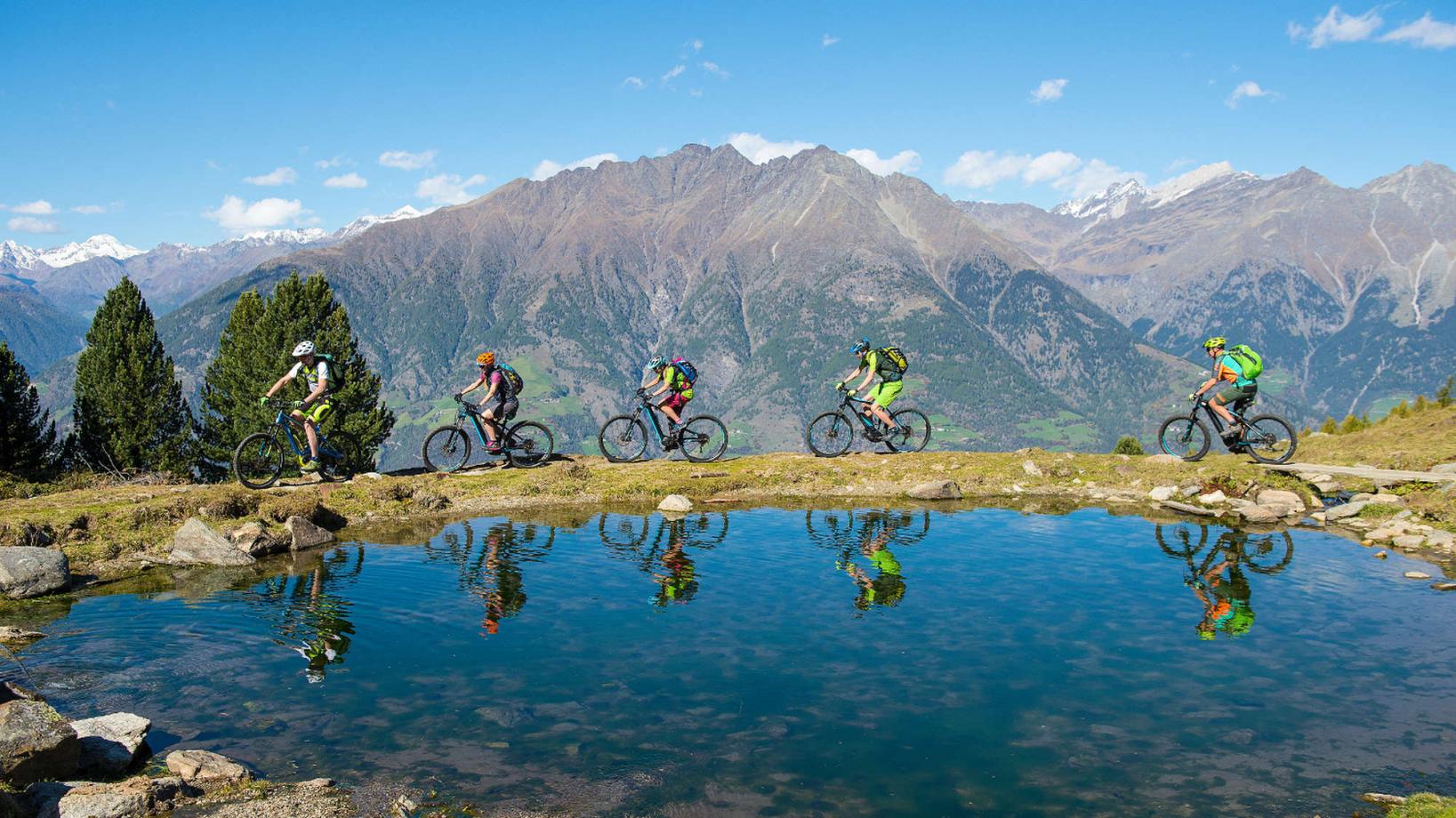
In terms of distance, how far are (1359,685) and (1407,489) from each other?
16.7 metres

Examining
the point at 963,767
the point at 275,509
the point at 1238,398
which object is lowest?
the point at 963,767

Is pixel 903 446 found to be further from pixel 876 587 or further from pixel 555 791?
pixel 555 791

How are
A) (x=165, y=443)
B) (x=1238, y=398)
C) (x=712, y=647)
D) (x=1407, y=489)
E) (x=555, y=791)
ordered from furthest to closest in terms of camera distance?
(x=165, y=443)
(x=1238, y=398)
(x=1407, y=489)
(x=712, y=647)
(x=555, y=791)

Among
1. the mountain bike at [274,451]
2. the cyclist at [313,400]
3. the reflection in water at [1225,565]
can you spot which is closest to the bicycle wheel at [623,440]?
the mountain bike at [274,451]

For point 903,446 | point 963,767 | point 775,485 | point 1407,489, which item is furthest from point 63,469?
point 1407,489

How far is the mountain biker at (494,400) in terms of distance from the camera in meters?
28.8

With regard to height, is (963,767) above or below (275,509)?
below

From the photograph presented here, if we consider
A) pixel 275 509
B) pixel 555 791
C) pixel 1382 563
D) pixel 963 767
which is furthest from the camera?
→ pixel 275 509

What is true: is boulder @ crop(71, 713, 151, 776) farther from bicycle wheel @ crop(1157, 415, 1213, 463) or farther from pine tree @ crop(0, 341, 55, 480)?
pine tree @ crop(0, 341, 55, 480)

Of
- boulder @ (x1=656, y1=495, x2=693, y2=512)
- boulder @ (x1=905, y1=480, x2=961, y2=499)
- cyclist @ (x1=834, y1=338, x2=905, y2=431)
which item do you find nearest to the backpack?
boulder @ (x1=905, y1=480, x2=961, y2=499)

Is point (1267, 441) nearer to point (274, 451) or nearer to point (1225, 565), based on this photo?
point (1225, 565)

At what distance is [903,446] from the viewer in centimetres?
3441

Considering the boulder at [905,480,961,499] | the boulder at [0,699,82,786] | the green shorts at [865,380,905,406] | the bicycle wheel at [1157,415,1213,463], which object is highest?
the green shorts at [865,380,905,406]

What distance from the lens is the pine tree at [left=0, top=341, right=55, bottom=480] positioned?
1769 inches
